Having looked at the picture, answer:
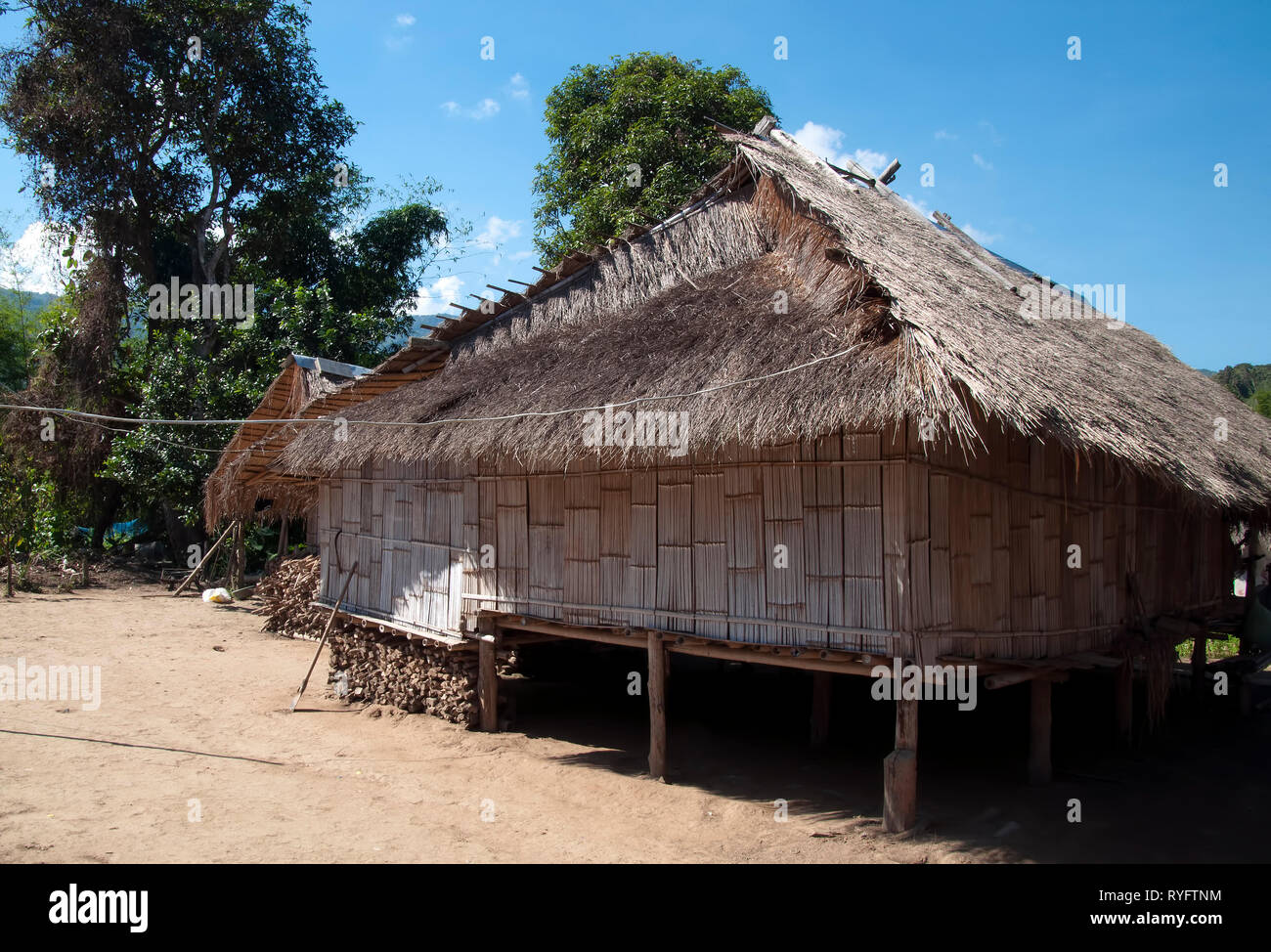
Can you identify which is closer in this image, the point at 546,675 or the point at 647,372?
the point at 647,372

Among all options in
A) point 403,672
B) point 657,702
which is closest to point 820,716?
point 657,702

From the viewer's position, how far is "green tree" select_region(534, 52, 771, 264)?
17.5 meters

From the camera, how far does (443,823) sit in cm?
637

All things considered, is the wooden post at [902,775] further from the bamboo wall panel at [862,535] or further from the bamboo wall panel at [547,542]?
the bamboo wall panel at [547,542]

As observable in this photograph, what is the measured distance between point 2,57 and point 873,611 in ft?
78.9

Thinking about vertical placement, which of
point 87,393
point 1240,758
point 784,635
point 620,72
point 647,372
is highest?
point 620,72

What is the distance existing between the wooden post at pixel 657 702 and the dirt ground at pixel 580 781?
Result: 19 cm

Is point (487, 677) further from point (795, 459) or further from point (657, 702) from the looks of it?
point (795, 459)

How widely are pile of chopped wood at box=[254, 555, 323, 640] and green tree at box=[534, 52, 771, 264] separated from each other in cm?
890

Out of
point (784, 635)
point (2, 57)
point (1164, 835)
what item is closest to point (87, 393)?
point (2, 57)

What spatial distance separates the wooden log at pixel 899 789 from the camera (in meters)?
5.78

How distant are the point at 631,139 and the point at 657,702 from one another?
555 inches
